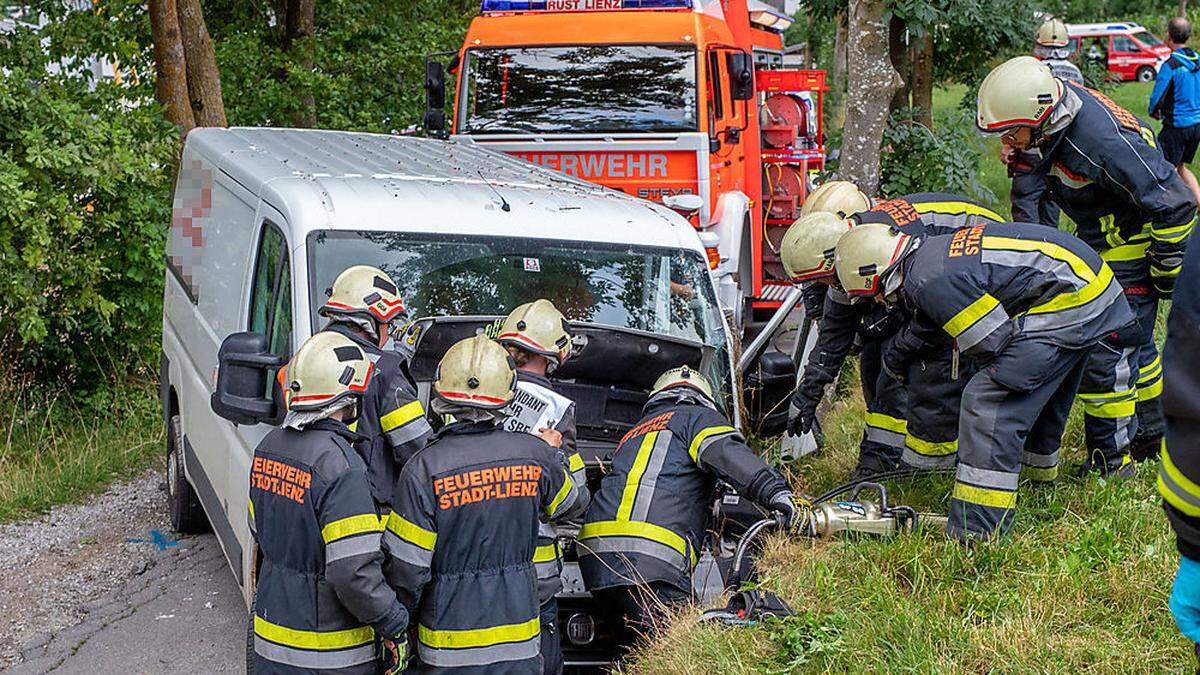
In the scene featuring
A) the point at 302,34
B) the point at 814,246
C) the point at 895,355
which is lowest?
the point at 895,355

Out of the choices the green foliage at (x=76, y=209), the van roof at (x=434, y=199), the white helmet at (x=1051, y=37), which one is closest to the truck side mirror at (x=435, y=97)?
the green foliage at (x=76, y=209)

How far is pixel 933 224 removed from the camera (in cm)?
555

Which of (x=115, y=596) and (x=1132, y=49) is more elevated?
(x=1132, y=49)

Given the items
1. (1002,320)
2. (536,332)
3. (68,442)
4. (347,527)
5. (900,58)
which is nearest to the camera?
(347,527)

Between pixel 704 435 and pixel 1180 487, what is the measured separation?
2375 millimetres

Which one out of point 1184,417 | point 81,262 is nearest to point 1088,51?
point 81,262

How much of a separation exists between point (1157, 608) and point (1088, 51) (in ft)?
42.9

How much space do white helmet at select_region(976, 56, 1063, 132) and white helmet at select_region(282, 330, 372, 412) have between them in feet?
9.78

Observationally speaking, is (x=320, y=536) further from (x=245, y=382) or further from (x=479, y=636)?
(x=245, y=382)

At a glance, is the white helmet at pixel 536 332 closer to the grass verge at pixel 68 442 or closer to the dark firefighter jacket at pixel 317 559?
the dark firefighter jacket at pixel 317 559

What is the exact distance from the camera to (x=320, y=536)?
364 cm

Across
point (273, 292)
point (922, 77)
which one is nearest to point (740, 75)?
point (922, 77)

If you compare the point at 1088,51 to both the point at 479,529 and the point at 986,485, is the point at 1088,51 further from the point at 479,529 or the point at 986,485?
the point at 479,529

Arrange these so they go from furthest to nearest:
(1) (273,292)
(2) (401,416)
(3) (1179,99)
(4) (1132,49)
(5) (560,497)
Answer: (4) (1132,49) < (3) (1179,99) < (1) (273,292) < (2) (401,416) < (5) (560,497)
